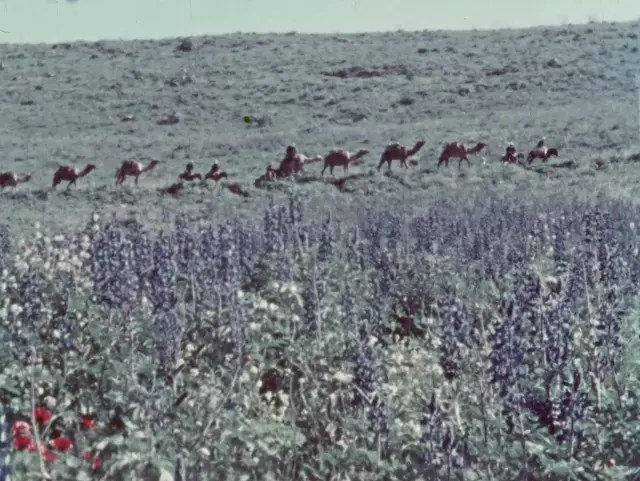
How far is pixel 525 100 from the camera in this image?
126 ft

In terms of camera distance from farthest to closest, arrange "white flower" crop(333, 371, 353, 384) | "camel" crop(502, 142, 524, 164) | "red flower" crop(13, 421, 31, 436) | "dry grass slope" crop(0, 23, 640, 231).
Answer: "camel" crop(502, 142, 524, 164)
"dry grass slope" crop(0, 23, 640, 231)
"white flower" crop(333, 371, 353, 384)
"red flower" crop(13, 421, 31, 436)

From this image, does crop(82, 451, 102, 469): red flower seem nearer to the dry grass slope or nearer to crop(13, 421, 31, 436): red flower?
crop(13, 421, 31, 436): red flower

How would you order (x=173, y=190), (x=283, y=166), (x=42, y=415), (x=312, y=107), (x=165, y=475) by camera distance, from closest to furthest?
(x=165, y=475)
(x=42, y=415)
(x=173, y=190)
(x=283, y=166)
(x=312, y=107)

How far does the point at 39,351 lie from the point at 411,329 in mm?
3267

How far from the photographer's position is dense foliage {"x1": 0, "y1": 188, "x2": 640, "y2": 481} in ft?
12.3

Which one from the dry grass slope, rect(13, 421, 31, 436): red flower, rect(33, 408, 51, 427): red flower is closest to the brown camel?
the dry grass slope

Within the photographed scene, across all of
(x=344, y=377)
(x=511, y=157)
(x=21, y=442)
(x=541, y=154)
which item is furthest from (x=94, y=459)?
(x=511, y=157)

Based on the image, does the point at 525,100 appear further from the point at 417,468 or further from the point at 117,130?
the point at 417,468

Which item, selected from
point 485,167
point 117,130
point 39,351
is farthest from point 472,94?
point 39,351

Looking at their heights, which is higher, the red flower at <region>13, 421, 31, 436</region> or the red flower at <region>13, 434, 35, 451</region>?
the red flower at <region>13, 421, 31, 436</region>

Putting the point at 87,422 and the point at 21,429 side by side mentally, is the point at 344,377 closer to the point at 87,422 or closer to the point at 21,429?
the point at 87,422

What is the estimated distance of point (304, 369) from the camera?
16.2 ft

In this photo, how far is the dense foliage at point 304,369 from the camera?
3.76 meters

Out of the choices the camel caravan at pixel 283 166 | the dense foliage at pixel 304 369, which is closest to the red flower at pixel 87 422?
the dense foliage at pixel 304 369
